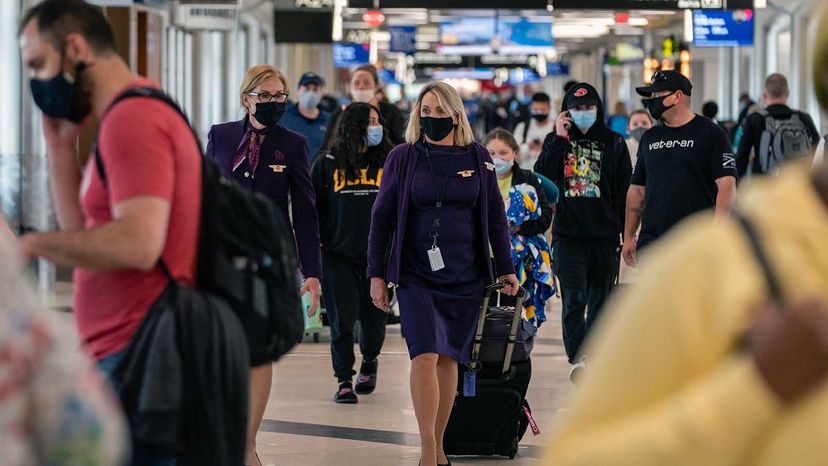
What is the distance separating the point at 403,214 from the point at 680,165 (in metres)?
1.87

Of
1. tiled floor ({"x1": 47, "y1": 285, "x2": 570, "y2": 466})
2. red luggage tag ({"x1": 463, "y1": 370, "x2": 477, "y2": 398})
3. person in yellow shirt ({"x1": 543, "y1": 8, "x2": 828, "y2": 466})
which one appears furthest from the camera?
tiled floor ({"x1": 47, "y1": 285, "x2": 570, "y2": 466})

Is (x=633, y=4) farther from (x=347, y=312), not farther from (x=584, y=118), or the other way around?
(x=347, y=312)

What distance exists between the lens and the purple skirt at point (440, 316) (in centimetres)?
632

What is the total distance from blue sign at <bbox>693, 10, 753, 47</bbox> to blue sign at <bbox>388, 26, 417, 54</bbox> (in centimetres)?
2043

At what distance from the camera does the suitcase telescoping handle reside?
6.61 metres

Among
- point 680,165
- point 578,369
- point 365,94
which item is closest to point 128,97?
point 680,165

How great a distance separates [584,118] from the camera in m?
9.09

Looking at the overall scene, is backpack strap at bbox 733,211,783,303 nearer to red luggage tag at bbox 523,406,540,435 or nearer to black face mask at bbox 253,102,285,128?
black face mask at bbox 253,102,285,128

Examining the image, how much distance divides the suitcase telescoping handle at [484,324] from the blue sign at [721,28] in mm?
21124

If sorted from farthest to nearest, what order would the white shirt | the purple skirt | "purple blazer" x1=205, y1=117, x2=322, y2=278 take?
the white shirt, "purple blazer" x1=205, y1=117, x2=322, y2=278, the purple skirt

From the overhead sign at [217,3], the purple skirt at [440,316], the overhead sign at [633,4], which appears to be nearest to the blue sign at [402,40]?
the overhead sign at [633,4]

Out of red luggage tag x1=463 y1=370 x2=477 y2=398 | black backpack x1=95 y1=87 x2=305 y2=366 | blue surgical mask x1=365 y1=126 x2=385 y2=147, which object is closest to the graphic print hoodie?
blue surgical mask x1=365 y1=126 x2=385 y2=147

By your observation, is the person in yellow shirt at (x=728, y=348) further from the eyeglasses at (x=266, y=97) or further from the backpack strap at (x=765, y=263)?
the eyeglasses at (x=266, y=97)

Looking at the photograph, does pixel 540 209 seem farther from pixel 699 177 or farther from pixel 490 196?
pixel 490 196
